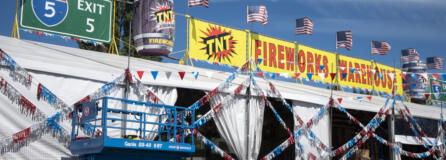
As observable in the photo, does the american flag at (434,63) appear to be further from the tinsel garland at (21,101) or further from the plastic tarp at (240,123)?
the tinsel garland at (21,101)

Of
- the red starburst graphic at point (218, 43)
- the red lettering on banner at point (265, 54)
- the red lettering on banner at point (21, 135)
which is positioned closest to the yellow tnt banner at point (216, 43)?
the red starburst graphic at point (218, 43)

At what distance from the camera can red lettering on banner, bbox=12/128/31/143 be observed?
11916 millimetres

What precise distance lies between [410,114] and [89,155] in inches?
573

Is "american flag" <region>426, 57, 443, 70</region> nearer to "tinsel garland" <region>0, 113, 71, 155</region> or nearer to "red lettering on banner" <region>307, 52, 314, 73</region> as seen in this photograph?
"red lettering on banner" <region>307, 52, 314, 73</region>

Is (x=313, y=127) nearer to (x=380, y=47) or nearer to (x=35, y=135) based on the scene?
(x=35, y=135)

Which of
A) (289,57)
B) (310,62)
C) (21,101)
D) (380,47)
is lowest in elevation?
(21,101)

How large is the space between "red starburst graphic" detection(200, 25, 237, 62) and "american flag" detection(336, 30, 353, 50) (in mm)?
7749

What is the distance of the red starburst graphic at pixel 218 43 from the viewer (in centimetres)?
2269

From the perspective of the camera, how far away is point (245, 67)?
1711 centimetres

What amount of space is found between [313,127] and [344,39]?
1200cm

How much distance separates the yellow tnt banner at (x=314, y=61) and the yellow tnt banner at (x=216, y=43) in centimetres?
432

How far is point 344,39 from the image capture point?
2877 cm

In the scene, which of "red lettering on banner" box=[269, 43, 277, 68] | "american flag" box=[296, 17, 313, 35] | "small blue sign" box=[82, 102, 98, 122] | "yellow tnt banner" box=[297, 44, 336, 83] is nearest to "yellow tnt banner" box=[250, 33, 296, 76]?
"red lettering on banner" box=[269, 43, 277, 68]

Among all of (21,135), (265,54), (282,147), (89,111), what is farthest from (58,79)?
(265,54)
